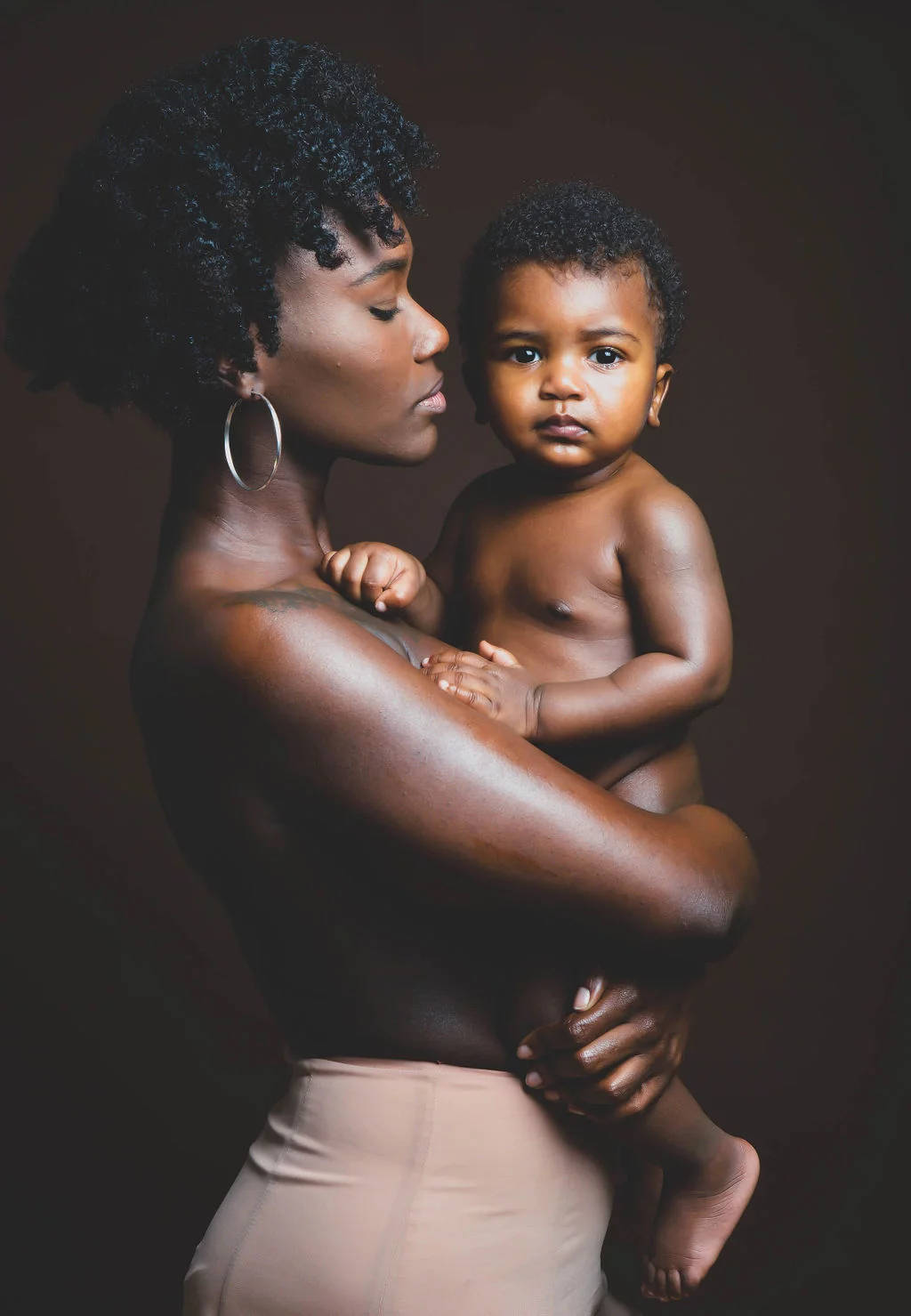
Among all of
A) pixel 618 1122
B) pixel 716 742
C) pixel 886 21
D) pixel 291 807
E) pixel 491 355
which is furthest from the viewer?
pixel 716 742

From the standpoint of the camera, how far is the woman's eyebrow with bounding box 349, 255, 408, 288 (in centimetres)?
169

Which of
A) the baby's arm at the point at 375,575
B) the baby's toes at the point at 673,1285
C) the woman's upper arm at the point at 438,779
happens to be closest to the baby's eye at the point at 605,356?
the baby's arm at the point at 375,575

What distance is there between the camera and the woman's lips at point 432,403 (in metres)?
1.78

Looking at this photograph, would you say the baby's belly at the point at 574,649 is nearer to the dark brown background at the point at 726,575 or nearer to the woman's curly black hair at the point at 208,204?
the woman's curly black hair at the point at 208,204

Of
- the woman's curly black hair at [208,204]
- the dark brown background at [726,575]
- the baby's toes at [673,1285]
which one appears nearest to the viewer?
the woman's curly black hair at [208,204]

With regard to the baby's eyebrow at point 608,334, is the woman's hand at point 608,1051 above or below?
below

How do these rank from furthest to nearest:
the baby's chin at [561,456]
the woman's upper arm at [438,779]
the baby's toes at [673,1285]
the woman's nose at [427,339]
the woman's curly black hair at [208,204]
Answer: the baby's toes at [673,1285] → the baby's chin at [561,456] → the woman's nose at [427,339] → the woman's curly black hair at [208,204] → the woman's upper arm at [438,779]

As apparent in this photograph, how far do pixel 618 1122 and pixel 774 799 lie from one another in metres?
1.47

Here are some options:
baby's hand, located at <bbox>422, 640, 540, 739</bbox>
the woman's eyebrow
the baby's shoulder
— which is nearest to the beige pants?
baby's hand, located at <bbox>422, 640, 540, 739</bbox>

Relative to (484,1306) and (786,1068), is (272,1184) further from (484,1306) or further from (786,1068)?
(786,1068)

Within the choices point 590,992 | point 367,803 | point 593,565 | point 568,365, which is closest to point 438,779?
point 367,803

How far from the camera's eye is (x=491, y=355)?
6.19 feet

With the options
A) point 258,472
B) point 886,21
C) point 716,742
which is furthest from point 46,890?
point 886,21

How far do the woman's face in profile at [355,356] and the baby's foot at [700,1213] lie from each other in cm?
92
